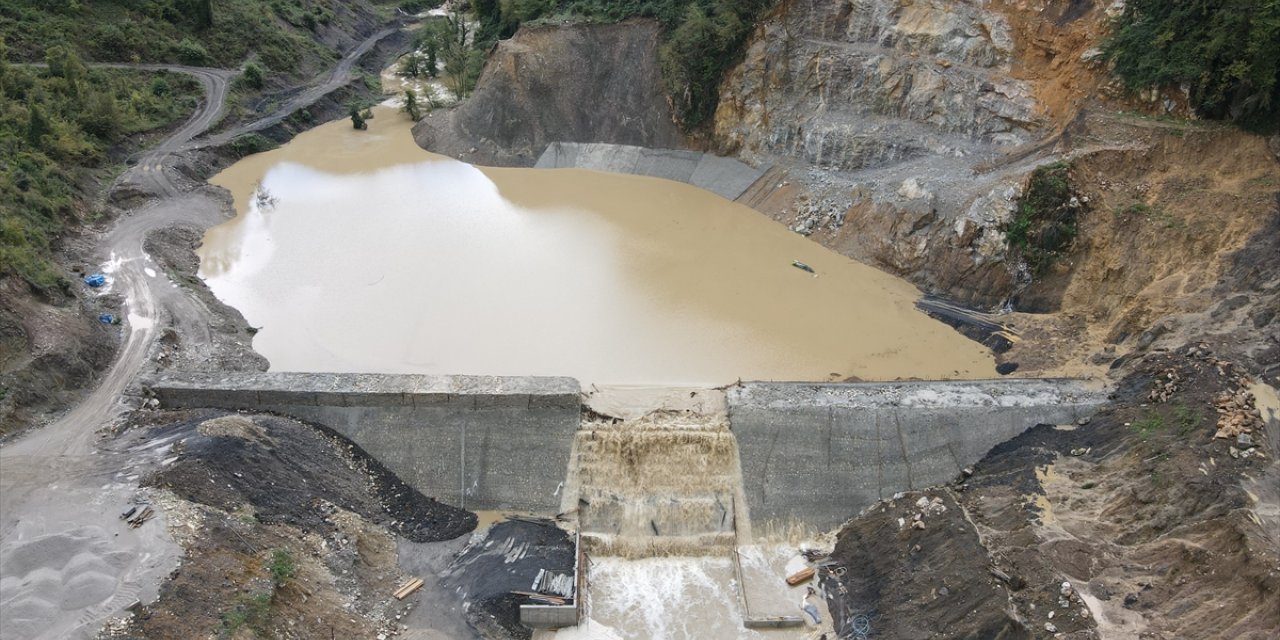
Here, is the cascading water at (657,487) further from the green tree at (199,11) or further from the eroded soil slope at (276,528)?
the green tree at (199,11)

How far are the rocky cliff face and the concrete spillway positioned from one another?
6829 mm

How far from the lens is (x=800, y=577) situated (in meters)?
14.8

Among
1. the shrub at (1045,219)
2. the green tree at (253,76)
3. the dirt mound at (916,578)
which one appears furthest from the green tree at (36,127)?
the shrub at (1045,219)

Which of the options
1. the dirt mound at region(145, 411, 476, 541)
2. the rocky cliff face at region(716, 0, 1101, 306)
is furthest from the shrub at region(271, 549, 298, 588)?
the rocky cliff face at region(716, 0, 1101, 306)

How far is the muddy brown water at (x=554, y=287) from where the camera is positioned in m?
19.5

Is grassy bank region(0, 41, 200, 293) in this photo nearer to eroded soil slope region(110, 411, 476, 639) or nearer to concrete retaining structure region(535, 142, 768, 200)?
eroded soil slope region(110, 411, 476, 639)

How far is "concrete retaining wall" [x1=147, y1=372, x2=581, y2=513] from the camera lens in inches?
640

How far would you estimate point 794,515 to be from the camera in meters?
15.9

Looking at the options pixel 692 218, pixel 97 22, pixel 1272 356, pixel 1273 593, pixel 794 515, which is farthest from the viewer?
pixel 97 22

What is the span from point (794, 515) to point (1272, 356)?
33.9 ft

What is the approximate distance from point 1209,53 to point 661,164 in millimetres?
18521

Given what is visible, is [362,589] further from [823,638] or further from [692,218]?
[692,218]

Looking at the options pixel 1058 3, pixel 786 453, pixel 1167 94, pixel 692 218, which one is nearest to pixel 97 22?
pixel 692 218

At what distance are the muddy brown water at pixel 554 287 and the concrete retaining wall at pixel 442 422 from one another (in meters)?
2.55
